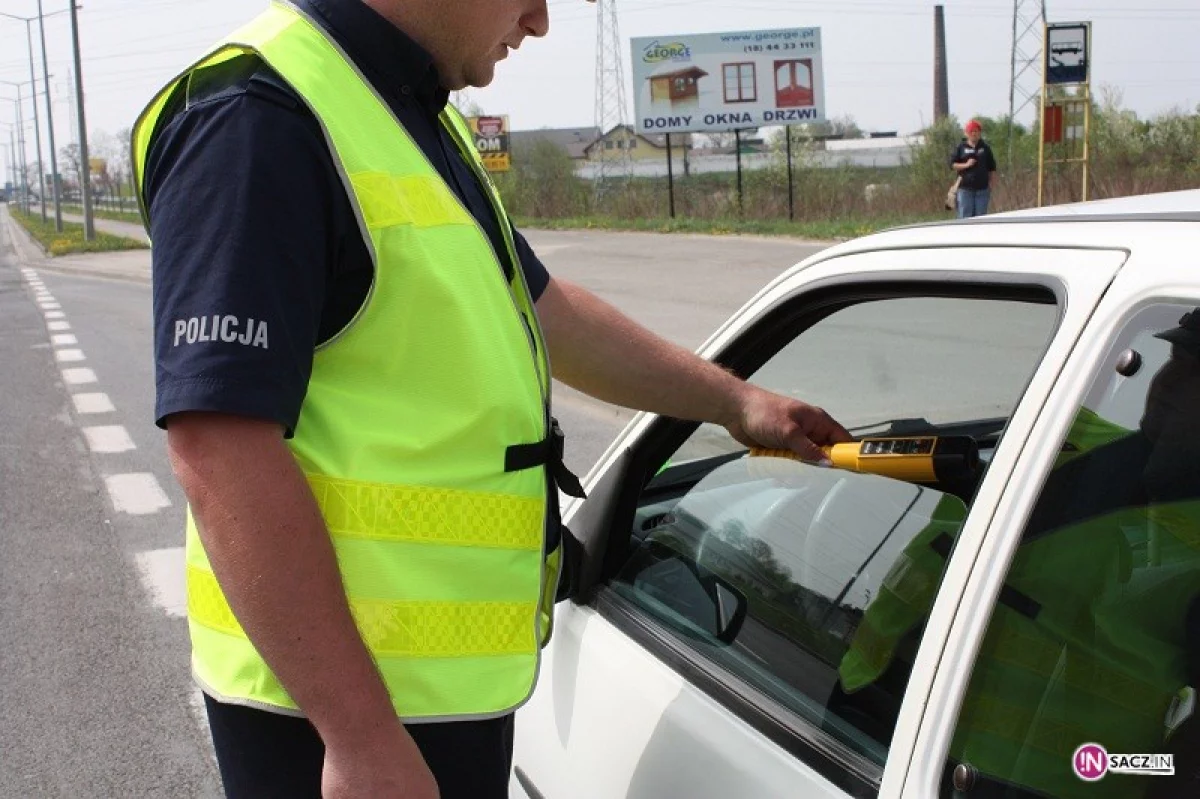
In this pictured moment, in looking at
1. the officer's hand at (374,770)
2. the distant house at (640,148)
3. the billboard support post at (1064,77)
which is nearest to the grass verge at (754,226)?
the billboard support post at (1064,77)

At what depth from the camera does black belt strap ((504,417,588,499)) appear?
1.58m

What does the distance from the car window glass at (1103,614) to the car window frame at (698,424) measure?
0.09 meters

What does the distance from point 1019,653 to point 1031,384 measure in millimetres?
276

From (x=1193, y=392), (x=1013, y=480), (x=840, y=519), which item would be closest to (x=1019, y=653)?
(x=1013, y=480)

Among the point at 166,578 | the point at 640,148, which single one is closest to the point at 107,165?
the point at 640,148

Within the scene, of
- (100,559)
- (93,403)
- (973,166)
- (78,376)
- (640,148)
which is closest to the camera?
(100,559)

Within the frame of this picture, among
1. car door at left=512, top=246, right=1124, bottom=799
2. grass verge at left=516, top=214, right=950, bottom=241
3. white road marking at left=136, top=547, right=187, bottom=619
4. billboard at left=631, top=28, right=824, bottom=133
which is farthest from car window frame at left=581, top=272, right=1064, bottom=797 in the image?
billboard at left=631, top=28, right=824, bottom=133

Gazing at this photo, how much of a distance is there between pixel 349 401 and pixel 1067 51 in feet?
54.8

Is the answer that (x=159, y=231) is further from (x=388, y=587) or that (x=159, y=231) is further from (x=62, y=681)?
(x=62, y=681)

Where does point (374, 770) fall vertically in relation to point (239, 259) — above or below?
below

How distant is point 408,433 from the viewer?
1.47 meters

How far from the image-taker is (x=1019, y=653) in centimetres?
133

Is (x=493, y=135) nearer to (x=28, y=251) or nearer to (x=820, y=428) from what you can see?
(x=28, y=251)

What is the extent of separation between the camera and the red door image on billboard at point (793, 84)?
27766 mm
